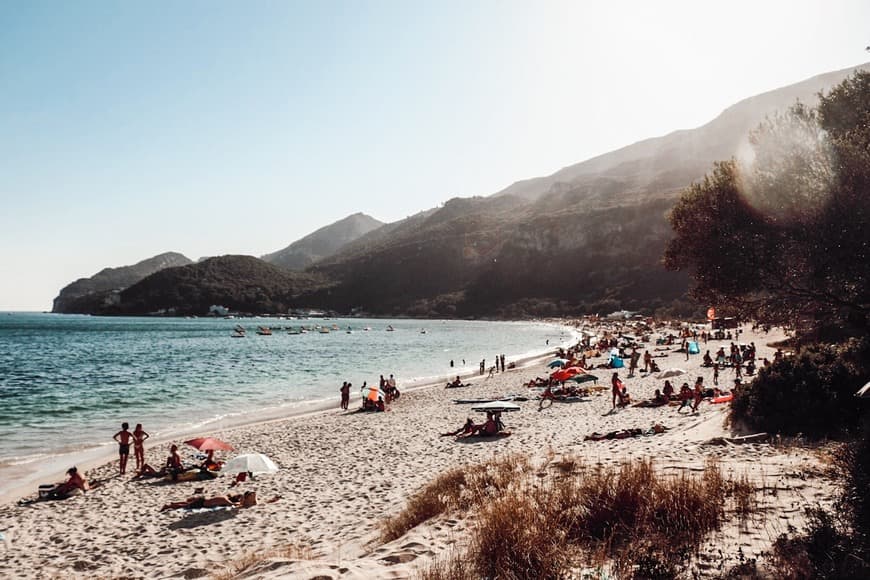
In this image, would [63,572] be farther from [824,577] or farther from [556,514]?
[824,577]

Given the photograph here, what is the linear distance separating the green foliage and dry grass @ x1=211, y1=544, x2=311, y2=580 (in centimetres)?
898

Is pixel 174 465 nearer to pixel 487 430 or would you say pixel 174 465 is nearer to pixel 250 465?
pixel 250 465

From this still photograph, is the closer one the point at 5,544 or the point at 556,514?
the point at 556,514

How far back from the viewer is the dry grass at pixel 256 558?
6.20 metres

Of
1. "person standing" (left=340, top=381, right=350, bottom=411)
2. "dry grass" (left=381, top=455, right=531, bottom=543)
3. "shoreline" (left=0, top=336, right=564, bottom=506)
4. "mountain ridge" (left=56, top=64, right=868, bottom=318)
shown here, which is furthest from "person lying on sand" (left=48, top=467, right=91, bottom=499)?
"mountain ridge" (left=56, top=64, right=868, bottom=318)

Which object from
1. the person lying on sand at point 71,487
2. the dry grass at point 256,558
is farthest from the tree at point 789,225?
the person lying on sand at point 71,487

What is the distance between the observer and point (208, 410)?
23234 mm

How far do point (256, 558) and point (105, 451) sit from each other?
12.5 metres

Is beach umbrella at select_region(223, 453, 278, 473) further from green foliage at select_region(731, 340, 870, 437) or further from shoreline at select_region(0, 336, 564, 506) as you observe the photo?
green foliage at select_region(731, 340, 870, 437)

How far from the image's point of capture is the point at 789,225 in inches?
341

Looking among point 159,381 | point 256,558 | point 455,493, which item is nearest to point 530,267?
point 159,381

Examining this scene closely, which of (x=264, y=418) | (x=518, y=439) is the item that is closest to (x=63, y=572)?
(x=518, y=439)

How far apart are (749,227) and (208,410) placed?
22682mm

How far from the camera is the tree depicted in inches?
311
